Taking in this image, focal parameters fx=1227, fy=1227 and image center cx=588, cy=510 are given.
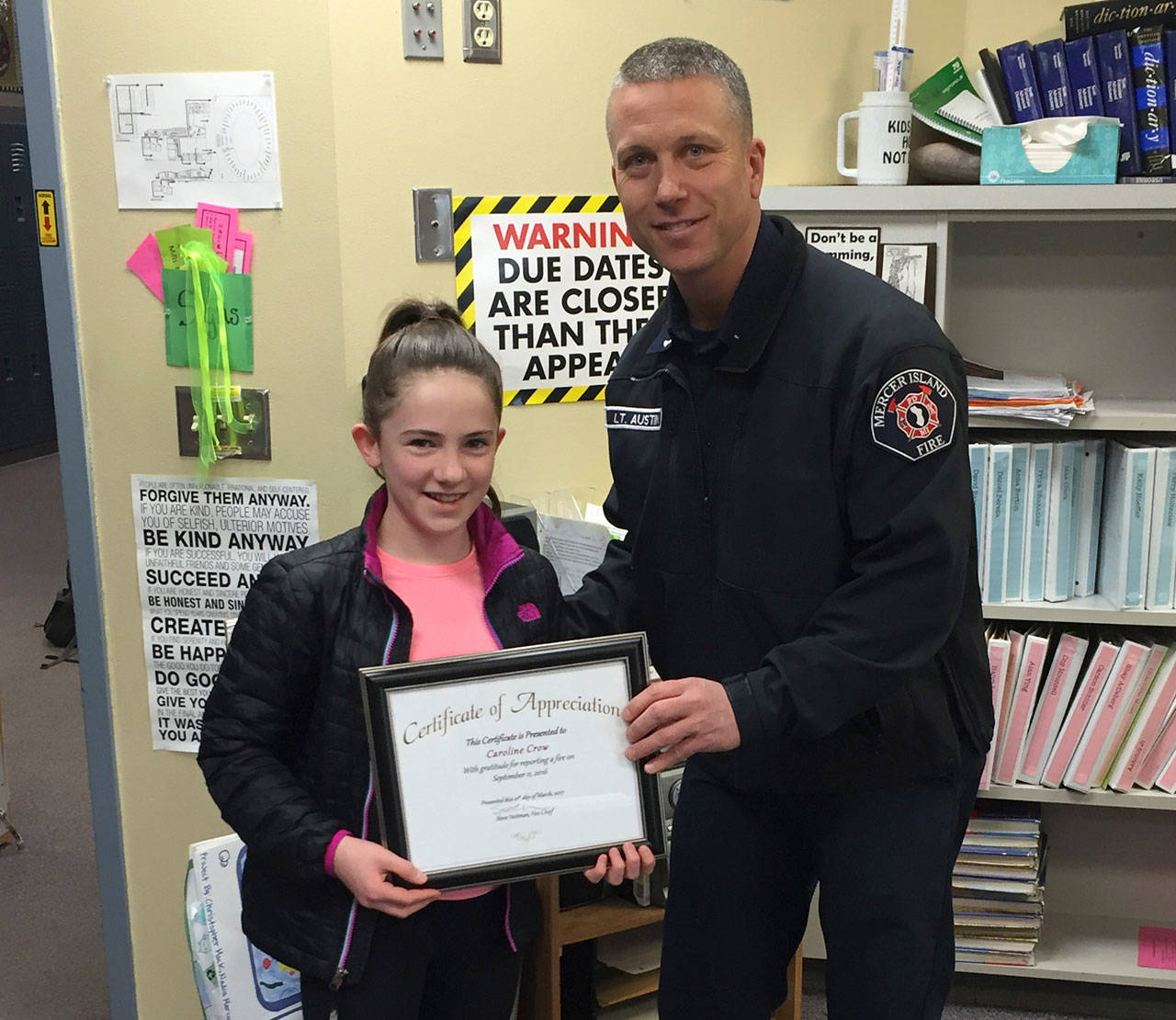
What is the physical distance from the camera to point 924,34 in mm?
2297

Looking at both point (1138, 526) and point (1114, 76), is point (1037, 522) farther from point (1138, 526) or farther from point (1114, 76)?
point (1114, 76)

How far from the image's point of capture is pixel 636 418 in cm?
156

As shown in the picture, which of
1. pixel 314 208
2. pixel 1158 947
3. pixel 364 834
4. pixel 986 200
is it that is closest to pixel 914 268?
pixel 986 200

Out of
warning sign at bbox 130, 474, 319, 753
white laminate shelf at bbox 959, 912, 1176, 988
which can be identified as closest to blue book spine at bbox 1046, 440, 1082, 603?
white laminate shelf at bbox 959, 912, 1176, 988

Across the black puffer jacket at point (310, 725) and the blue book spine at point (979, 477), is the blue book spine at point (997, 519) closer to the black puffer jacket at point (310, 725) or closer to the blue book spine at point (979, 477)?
the blue book spine at point (979, 477)

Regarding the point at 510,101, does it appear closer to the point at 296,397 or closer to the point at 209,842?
the point at 296,397

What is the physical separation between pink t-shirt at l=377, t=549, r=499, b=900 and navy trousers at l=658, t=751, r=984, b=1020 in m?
0.32

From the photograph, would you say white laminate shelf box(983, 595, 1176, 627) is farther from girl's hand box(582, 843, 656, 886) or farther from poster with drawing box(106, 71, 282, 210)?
poster with drawing box(106, 71, 282, 210)

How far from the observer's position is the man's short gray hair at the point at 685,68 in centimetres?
133

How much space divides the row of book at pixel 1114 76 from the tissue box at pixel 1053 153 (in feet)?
0.20

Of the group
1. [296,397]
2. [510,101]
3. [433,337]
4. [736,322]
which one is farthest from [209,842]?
[510,101]

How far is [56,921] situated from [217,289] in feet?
5.47

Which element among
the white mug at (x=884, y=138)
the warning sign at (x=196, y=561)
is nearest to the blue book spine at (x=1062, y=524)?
the white mug at (x=884, y=138)

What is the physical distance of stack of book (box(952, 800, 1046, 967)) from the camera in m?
2.36
